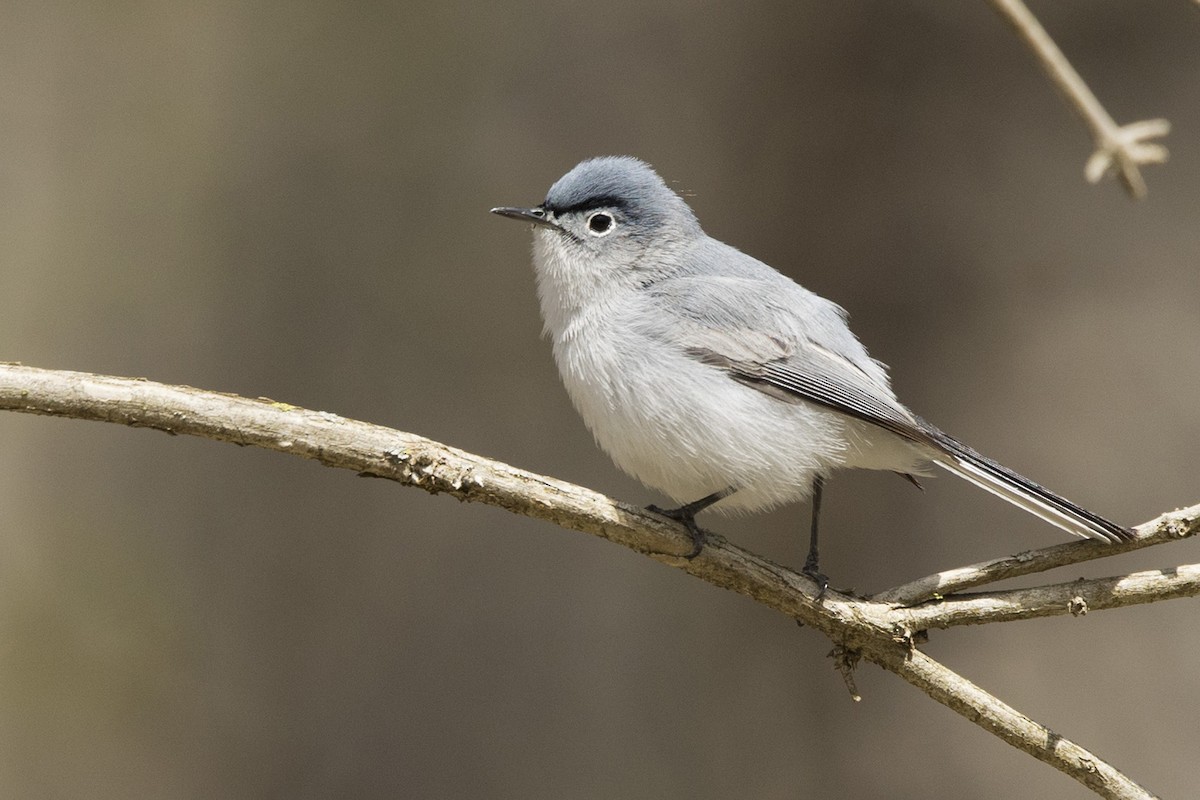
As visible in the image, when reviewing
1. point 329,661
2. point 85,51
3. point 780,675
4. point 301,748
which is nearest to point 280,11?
point 85,51

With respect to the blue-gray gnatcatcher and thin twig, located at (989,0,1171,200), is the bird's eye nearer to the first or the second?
the blue-gray gnatcatcher

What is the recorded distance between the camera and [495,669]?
3689 millimetres

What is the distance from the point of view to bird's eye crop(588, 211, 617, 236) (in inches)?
105

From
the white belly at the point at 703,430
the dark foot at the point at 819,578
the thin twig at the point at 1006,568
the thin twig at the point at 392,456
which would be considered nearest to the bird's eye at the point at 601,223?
the white belly at the point at 703,430

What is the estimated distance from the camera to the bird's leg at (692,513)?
2111 mm

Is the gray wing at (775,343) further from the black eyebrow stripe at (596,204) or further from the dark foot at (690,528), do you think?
the dark foot at (690,528)

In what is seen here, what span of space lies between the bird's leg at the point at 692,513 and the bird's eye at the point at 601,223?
0.74m

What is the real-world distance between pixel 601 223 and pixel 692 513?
0.82 m

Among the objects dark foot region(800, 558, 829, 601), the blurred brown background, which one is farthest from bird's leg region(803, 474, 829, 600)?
the blurred brown background

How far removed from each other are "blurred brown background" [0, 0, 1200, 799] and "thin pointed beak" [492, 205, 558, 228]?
1242 millimetres

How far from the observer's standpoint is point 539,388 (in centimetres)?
384

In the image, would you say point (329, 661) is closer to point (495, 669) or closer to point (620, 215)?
point (495, 669)

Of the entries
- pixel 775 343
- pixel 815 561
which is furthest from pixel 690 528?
pixel 775 343

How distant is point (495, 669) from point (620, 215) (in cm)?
180
